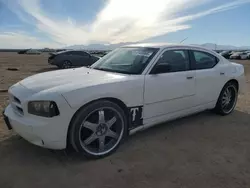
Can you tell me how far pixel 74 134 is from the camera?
3.02m

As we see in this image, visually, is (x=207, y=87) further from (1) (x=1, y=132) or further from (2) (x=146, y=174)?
(1) (x=1, y=132)

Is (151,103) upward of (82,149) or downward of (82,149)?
upward

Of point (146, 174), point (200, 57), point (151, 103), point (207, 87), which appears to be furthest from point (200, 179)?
point (200, 57)

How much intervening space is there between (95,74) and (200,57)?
6.92ft

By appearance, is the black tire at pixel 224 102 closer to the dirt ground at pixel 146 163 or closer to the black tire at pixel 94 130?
the dirt ground at pixel 146 163

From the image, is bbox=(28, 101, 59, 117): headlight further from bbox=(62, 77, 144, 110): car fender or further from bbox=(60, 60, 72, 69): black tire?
bbox=(60, 60, 72, 69): black tire

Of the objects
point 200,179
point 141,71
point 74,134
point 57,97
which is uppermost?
point 141,71

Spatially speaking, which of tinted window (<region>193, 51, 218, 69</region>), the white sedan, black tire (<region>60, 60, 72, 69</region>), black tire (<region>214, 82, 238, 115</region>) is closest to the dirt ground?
the white sedan

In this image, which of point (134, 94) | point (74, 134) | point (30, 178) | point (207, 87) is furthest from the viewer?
point (207, 87)

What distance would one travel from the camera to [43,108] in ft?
9.55

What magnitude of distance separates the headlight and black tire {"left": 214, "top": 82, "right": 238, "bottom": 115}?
345 cm

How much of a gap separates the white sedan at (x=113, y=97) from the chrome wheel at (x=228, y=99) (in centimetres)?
38

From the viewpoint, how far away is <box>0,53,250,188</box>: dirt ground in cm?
276

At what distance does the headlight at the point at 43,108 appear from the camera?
2873 mm
